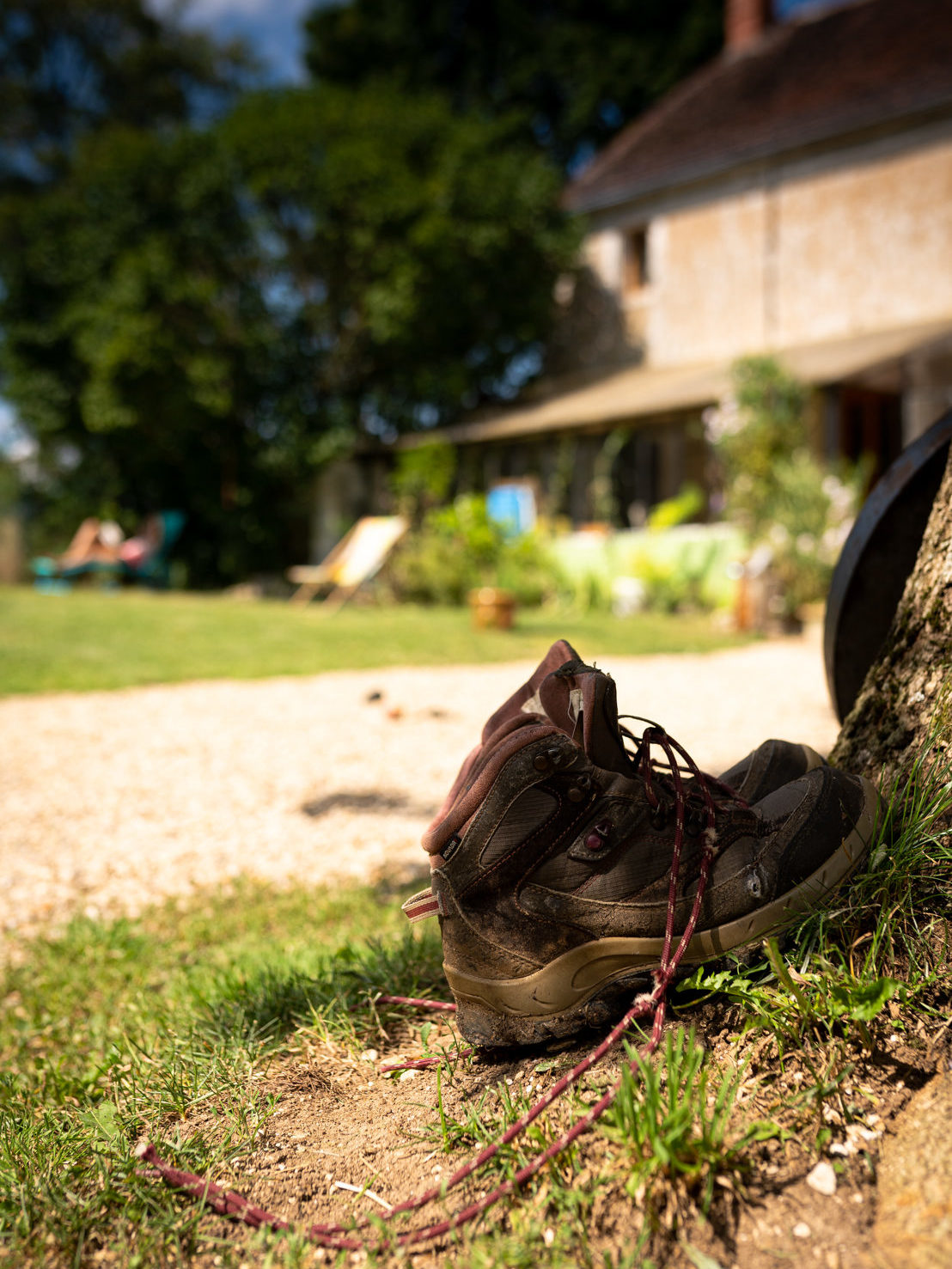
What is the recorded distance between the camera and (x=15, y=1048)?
6.73 ft

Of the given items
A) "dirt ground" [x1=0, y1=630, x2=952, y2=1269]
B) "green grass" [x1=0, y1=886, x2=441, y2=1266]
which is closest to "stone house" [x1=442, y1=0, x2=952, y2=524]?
"dirt ground" [x1=0, y1=630, x2=952, y2=1269]

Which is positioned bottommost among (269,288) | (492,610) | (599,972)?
(492,610)

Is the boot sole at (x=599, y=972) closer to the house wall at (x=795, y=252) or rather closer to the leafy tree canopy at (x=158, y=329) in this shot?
the house wall at (x=795, y=252)

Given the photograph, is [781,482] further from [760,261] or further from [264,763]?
[760,261]

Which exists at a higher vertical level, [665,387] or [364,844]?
[665,387]

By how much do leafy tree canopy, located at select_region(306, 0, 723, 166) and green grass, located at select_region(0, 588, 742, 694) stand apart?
18.1 metres

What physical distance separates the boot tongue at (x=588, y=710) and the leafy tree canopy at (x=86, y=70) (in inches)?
1228

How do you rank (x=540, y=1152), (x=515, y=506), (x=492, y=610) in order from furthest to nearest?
(x=515, y=506)
(x=492, y=610)
(x=540, y=1152)

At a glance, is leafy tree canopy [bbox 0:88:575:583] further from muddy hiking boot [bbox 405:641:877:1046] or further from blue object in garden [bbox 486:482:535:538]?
muddy hiking boot [bbox 405:641:877:1046]

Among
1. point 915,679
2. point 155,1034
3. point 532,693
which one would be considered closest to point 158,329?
point 155,1034

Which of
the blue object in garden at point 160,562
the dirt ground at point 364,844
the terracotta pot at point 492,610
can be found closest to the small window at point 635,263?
the blue object in garden at point 160,562

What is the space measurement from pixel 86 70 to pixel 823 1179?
34.2 meters

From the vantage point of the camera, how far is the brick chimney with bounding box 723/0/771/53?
19125mm

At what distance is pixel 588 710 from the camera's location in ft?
4.38
